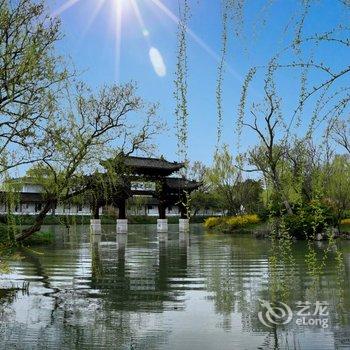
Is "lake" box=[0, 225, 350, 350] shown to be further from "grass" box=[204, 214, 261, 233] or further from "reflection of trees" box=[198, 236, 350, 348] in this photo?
"grass" box=[204, 214, 261, 233]

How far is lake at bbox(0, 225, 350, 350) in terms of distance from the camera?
6375mm

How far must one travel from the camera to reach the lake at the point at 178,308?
251 inches

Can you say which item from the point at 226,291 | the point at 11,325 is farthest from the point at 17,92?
the point at 226,291

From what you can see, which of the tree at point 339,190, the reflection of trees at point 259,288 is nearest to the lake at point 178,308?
the reflection of trees at point 259,288

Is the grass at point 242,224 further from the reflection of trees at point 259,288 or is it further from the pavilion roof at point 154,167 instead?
the reflection of trees at point 259,288

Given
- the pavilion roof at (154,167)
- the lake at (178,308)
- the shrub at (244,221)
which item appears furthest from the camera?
the pavilion roof at (154,167)

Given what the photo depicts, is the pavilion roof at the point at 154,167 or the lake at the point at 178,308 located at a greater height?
the pavilion roof at the point at 154,167

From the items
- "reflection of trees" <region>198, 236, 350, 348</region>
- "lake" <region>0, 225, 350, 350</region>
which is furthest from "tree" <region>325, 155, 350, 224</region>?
"lake" <region>0, 225, 350, 350</region>

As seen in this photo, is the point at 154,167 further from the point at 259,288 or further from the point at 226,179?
the point at 259,288

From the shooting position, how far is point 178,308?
27.8 feet

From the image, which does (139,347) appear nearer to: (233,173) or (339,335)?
(339,335)

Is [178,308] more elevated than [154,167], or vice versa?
[154,167]

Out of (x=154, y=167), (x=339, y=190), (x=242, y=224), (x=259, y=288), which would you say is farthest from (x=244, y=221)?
(x=259, y=288)

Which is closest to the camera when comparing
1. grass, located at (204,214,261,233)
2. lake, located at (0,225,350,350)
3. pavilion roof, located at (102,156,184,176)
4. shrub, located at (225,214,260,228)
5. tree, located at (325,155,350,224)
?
lake, located at (0,225,350,350)
